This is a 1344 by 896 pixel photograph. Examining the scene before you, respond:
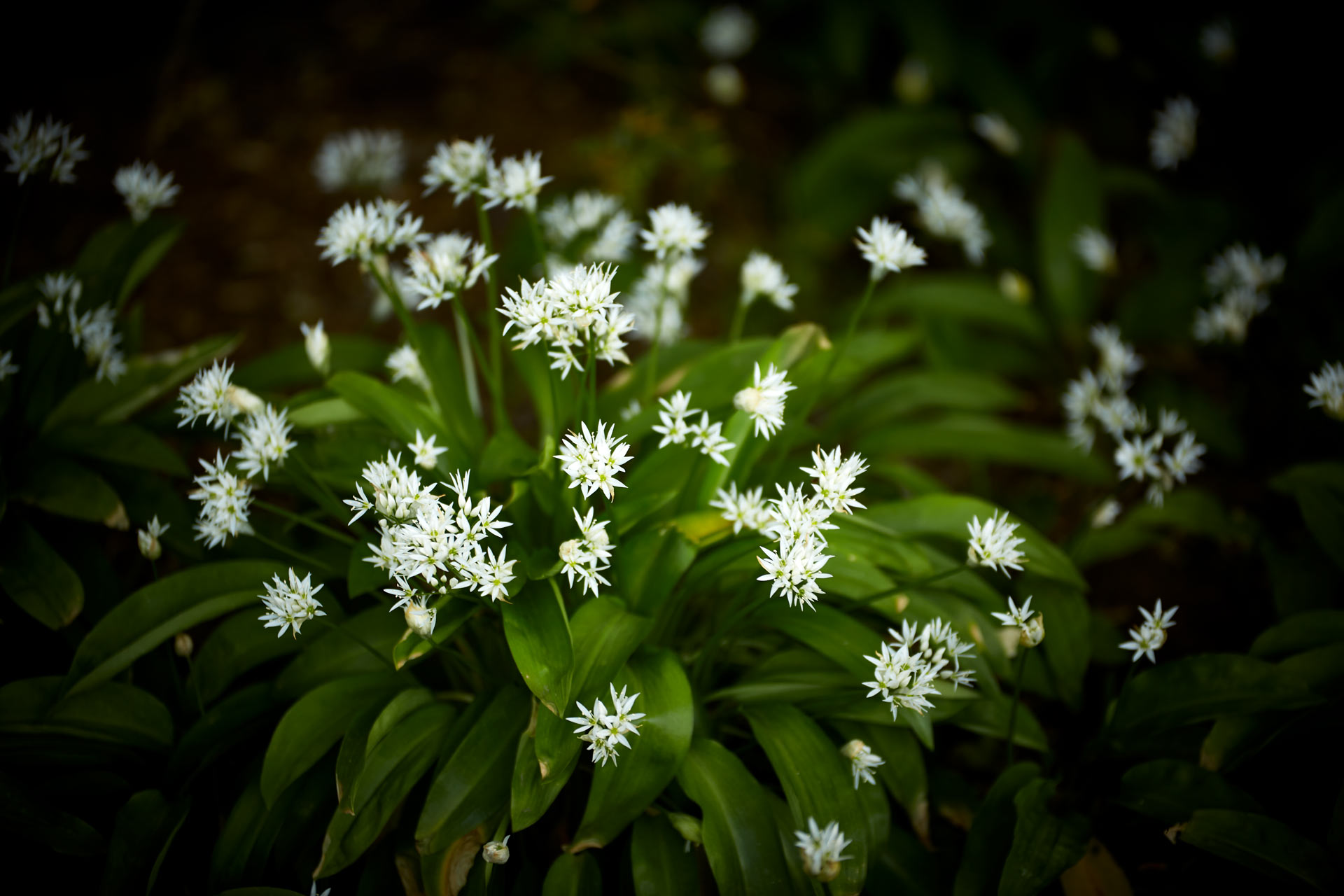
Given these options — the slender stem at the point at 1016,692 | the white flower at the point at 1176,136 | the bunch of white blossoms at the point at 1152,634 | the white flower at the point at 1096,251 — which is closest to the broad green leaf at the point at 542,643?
the slender stem at the point at 1016,692

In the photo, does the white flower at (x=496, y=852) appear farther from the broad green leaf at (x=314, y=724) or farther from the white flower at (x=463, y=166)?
the white flower at (x=463, y=166)

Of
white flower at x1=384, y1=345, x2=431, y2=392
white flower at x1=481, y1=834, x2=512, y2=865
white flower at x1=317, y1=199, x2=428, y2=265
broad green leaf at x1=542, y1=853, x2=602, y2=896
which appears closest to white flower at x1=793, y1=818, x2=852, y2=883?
→ broad green leaf at x1=542, y1=853, x2=602, y2=896

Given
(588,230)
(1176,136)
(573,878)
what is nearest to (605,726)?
(573,878)

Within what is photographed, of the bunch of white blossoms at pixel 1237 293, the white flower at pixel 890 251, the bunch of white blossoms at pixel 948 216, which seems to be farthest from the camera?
the bunch of white blossoms at pixel 1237 293

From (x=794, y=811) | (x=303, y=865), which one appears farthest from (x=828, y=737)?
(x=303, y=865)

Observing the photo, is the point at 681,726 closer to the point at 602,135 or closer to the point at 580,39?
the point at 602,135

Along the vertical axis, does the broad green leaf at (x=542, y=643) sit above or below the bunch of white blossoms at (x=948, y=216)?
below

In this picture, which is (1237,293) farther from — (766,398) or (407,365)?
(407,365)

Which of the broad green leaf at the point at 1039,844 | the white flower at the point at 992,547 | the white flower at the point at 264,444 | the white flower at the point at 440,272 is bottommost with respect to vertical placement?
the broad green leaf at the point at 1039,844
